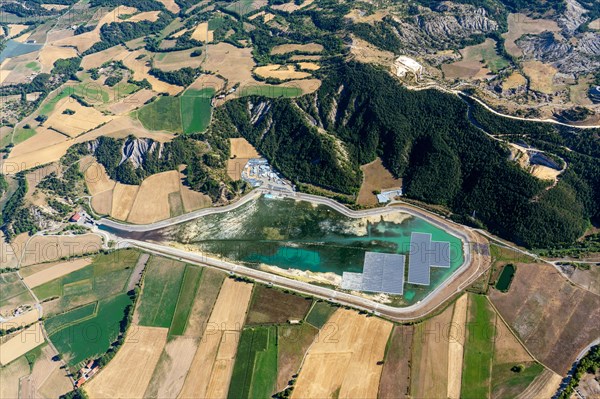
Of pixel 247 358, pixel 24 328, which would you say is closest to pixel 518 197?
pixel 247 358

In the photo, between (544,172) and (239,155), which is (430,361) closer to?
(544,172)

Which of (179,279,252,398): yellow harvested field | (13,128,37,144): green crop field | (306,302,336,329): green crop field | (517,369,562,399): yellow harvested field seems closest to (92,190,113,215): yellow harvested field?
(13,128,37,144): green crop field

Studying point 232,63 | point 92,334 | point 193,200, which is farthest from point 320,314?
point 232,63

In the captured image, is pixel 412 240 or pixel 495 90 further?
pixel 495 90

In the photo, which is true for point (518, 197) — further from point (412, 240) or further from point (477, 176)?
point (412, 240)

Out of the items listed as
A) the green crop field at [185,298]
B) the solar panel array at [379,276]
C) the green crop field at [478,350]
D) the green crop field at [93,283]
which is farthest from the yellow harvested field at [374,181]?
the green crop field at [93,283]

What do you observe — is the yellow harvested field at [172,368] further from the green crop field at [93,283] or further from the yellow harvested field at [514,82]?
the yellow harvested field at [514,82]
